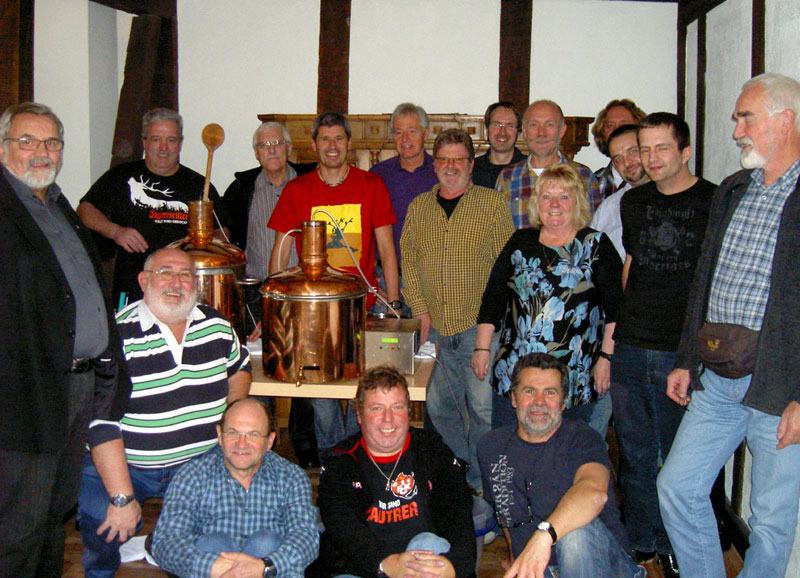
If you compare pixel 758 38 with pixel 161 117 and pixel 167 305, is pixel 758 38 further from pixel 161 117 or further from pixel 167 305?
pixel 161 117

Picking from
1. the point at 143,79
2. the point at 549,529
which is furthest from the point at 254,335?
the point at 143,79

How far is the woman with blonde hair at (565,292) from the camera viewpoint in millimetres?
2705

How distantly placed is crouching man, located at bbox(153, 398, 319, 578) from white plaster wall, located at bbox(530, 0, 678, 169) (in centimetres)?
454

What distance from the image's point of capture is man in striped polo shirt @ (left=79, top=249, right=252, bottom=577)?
2.28 m

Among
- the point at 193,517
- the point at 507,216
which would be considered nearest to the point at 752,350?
the point at 507,216

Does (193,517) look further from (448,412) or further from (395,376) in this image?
(448,412)

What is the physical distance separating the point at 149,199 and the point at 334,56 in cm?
292

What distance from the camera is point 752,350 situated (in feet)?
6.84

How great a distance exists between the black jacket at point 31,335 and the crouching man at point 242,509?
1.39ft

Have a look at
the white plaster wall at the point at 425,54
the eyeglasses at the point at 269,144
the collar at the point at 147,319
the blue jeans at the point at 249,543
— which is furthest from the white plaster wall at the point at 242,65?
the blue jeans at the point at 249,543

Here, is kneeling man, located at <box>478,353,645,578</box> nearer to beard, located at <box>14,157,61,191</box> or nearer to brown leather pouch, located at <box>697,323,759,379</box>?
brown leather pouch, located at <box>697,323,759,379</box>

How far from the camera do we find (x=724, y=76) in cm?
379

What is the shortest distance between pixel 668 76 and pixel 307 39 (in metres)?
3.02

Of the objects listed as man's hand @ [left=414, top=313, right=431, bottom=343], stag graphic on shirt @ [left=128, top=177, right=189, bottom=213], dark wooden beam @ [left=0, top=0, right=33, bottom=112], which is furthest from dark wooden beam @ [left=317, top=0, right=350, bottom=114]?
man's hand @ [left=414, top=313, right=431, bottom=343]
